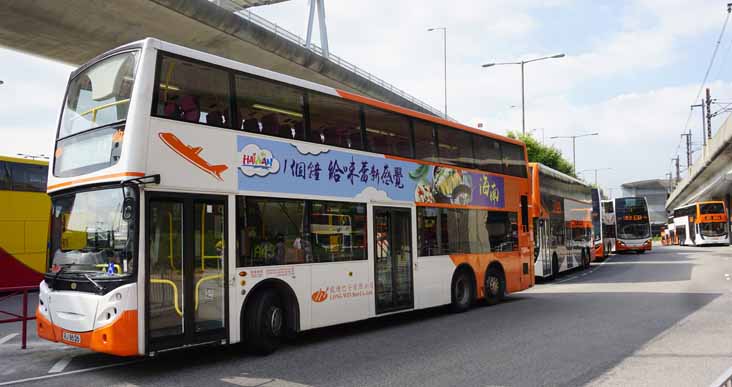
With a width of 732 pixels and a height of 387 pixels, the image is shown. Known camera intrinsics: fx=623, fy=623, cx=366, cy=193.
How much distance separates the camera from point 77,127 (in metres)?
8.11

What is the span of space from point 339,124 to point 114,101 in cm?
379

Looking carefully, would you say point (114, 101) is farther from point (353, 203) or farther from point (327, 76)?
point (327, 76)

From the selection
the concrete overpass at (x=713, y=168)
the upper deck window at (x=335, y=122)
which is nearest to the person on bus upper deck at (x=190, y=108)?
the upper deck window at (x=335, y=122)

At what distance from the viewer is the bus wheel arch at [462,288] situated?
1295 cm

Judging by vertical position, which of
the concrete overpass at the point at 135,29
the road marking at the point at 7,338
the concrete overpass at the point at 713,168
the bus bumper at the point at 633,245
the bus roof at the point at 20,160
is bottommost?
the road marking at the point at 7,338

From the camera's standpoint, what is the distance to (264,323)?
8625 millimetres

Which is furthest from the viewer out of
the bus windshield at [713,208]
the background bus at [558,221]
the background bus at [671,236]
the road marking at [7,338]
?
the background bus at [671,236]

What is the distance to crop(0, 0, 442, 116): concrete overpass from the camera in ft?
61.0

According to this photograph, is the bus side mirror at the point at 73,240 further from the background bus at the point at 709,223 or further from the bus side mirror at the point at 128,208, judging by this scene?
the background bus at the point at 709,223

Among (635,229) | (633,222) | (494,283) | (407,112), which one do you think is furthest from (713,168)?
(407,112)

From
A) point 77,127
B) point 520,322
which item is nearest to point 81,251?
point 77,127

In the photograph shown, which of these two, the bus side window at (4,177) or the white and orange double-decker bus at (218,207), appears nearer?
the white and orange double-decker bus at (218,207)

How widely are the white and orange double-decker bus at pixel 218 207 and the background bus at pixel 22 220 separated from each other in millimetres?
10563

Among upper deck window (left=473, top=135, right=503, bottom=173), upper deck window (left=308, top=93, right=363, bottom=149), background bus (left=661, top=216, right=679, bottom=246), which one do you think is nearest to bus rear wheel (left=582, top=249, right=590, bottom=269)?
upper deck window (left=473, top=135, right=503, bottom=173)
